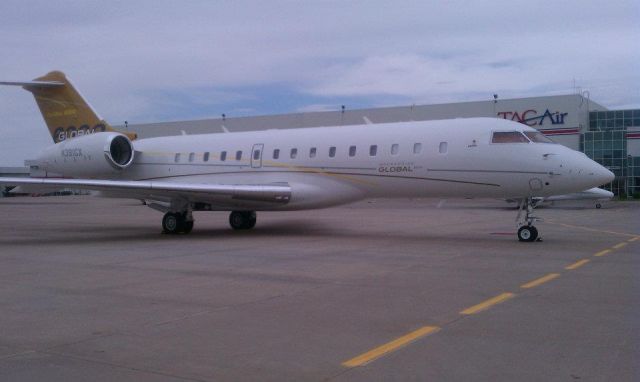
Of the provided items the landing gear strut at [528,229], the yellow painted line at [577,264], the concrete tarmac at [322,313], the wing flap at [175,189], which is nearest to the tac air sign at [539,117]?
the landing gear strut at [528,229]

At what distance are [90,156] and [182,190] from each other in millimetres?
5390

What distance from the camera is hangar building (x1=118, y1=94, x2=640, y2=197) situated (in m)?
48.9

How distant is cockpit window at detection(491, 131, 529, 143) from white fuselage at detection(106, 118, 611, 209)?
0.13m

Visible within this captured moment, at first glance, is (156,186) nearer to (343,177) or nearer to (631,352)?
(343,177)

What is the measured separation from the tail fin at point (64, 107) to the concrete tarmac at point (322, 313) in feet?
28.6

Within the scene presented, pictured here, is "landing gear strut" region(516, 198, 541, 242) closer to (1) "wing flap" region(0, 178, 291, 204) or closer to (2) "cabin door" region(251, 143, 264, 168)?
(1) "wing flap" region(0, 178, 291, 204)

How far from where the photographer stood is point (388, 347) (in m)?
6.26

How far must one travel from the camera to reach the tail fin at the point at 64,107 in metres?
23.4

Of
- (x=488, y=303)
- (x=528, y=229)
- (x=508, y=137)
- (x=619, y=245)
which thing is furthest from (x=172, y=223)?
(x=488, y=303)

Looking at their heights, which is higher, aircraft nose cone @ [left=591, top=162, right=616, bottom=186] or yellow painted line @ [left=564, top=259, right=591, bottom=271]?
aircraft nose cone @ [left=591, top=162, right=616, bottom=186]

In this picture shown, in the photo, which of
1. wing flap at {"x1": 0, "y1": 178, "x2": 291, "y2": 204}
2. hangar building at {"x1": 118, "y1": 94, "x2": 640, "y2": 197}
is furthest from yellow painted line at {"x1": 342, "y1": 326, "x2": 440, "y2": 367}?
hangar building at {"x1": 118, "y1": 94, "x2": 640, "y2": 197}

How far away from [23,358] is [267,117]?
52.1m

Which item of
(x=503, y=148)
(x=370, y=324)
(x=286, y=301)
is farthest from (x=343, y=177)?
(x=370, y=324)

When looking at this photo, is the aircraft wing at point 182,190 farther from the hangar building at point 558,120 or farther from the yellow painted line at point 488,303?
the hangar building at point 558,120
